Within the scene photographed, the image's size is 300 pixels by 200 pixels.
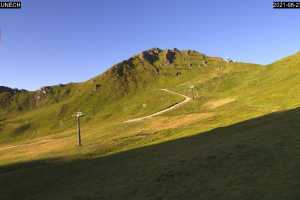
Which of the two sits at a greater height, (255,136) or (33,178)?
(255,136)

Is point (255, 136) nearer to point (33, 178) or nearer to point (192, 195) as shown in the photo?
point (192, 195)

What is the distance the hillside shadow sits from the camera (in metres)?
27.2

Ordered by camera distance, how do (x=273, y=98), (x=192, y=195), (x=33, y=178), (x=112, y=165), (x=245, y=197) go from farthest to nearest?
(x=273, y=98) < (x=33, y=178) < (x=112, y=165) < (x=192, y=195) < (x=245, y=197)

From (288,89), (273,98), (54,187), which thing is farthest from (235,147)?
(288,89)

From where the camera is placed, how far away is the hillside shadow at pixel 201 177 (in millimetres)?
27219

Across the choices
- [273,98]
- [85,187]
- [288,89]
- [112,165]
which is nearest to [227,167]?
[85,187]

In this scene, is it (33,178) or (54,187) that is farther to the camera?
(33,178)

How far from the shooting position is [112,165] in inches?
1988

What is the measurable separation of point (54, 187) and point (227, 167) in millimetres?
22221

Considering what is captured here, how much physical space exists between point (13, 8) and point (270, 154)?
45.3 meters

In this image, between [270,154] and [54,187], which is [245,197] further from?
[54,187]

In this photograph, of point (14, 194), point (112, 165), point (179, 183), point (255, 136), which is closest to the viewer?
point (179, 183)

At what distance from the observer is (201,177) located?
3259 cm

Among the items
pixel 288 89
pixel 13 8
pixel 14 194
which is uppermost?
pixel 13 8
